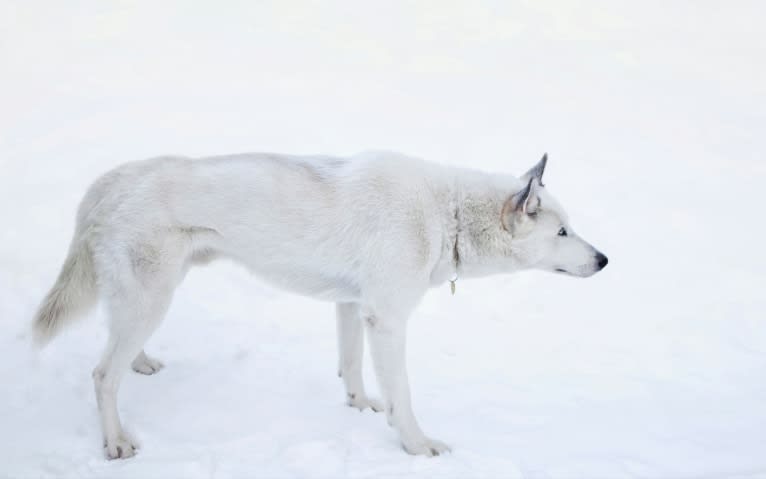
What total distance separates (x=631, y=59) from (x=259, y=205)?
12834mm

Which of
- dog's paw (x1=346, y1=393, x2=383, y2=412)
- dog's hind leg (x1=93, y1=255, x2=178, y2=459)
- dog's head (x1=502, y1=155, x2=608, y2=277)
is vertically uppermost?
dog's head (x1=502, y1=155, x2=608, y2=277)

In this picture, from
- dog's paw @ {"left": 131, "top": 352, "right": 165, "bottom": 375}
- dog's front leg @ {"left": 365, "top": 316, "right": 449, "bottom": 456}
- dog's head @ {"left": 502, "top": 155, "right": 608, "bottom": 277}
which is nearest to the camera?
dog's front leg @ {"left": 365, "top": 316, "right": 449, "bottom": 456}

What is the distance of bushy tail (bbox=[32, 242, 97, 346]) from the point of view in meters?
4.61

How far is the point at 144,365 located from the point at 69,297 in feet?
3.59

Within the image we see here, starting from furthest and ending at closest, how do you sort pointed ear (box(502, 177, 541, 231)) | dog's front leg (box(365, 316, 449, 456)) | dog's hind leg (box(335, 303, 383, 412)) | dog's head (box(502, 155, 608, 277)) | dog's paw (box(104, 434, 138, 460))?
dog's hind leg (box(335, 303, 383, 412)), dog's head (box(502, 155, 608, 277)), pointed ear (box(502, 177, 541, 231)), dog's front leg (box(365, 316, 449, 456)), dog's paw (box(104, 434, 138, 460))

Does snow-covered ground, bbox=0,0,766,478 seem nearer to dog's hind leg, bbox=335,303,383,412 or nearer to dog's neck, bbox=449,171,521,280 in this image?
dog's hind leg, bbox=335,303,383,412

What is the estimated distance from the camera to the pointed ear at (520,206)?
462 cm

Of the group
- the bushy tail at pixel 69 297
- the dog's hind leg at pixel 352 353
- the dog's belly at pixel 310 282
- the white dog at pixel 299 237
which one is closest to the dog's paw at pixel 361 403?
the dog's hind leg at pixel 352 353

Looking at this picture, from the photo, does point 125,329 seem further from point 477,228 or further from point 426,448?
point 477,228

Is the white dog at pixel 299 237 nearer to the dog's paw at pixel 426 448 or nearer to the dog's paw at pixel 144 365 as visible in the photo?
the dog's paw at pixel 426 448

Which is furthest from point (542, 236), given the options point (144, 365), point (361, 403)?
point (144, 365)

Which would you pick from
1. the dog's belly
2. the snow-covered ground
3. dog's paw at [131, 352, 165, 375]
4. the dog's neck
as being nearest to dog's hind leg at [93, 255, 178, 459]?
the snow-covered ground

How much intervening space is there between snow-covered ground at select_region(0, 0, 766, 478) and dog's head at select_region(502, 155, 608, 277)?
1230 millimetres

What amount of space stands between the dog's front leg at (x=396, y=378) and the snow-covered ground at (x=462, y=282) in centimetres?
14
